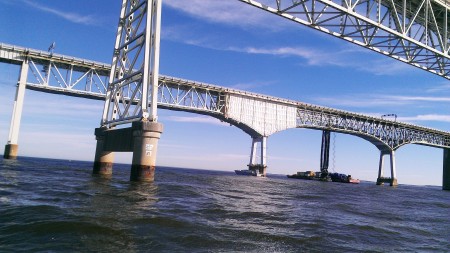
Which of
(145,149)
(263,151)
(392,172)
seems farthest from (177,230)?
(392,172)

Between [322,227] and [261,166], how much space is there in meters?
64.3

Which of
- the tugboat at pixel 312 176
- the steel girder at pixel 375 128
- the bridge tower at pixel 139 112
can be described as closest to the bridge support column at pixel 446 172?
the steel girder at pixel 375 128

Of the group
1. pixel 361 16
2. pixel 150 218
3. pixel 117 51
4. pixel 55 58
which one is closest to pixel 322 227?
pixel 150 218

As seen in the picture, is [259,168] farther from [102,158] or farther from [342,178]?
[102,158]

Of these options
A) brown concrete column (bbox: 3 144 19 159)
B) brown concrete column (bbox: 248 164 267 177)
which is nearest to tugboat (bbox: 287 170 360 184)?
brown concrete column (bbox: 248 164 267 177)

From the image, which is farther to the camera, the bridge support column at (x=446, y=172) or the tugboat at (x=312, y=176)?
the bridge support column at (x=446, y=172)

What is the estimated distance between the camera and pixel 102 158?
112 ft

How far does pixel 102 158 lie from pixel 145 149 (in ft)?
35.7

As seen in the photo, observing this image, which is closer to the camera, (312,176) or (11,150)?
(11,150)

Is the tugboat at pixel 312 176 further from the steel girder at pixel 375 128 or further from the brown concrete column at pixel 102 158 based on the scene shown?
the brown concrete column at pixel 102 158

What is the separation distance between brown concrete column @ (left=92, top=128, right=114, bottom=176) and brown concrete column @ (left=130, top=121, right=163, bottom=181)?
9539 millimetres

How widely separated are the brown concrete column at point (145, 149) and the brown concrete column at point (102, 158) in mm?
9539

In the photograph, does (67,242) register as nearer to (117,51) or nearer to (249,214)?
(249,214)

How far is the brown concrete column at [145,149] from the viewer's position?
25.5 m
